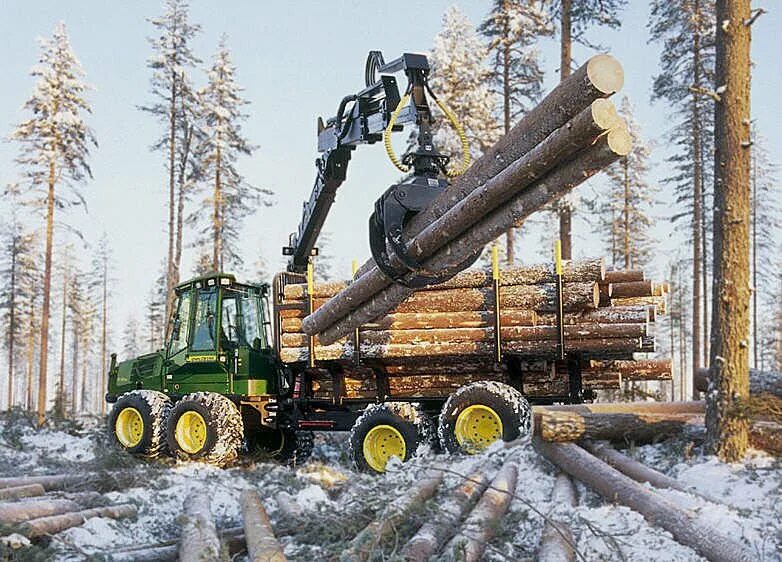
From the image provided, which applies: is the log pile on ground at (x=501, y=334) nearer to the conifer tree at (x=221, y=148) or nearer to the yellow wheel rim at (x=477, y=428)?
the yellow wheel rim at (x=477, y=428)

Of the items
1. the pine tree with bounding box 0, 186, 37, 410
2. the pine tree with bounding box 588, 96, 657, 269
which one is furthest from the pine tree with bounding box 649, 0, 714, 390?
the pine tree with bounding box 0, 186, 37, 410

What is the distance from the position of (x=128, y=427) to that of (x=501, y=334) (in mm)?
7174

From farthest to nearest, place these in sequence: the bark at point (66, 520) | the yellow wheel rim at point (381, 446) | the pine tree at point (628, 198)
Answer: the pine tree at point (628, 198), the yellow wheel rim at point (381, 446), the bark at point (66, 520)

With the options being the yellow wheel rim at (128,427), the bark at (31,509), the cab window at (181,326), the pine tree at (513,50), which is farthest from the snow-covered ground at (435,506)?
the pine tree at (513,50)

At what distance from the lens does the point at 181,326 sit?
12922 millimetres

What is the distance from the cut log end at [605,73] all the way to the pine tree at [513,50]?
1837 cm

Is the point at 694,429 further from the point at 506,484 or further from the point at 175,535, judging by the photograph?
the point at 175,535

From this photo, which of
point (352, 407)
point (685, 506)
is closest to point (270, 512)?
point (685, 506)

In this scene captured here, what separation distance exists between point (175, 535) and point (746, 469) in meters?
5.53

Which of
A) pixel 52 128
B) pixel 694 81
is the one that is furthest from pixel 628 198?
pixel 52 128

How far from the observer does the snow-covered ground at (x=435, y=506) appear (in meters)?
5.17

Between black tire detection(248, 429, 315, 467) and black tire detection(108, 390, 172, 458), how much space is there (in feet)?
5.45

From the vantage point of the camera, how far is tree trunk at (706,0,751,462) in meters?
7.68

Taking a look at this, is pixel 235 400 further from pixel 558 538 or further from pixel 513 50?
pixel 513 50
